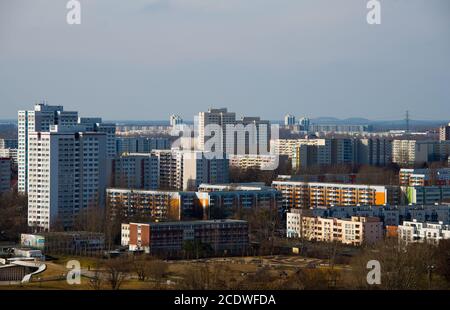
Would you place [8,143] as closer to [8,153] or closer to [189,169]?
[8,153]

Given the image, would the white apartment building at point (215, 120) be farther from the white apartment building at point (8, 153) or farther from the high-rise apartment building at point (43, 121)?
the high-rise apartment building at point (43, 121)

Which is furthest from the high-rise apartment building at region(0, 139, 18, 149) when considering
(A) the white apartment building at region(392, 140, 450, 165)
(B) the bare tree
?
(B) the bare tree

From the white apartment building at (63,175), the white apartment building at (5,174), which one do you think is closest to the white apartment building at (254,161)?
the white apartment building at (5,174)

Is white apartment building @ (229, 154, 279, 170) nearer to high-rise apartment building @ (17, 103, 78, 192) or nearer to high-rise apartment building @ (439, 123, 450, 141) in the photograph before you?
high-rise apartment building @ (17, 103, 78, 192)

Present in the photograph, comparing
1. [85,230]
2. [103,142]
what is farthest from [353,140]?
[85,230]

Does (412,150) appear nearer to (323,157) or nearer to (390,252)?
(323,157)

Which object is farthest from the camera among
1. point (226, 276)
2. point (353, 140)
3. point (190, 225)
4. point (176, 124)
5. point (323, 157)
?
point (176, 124)
